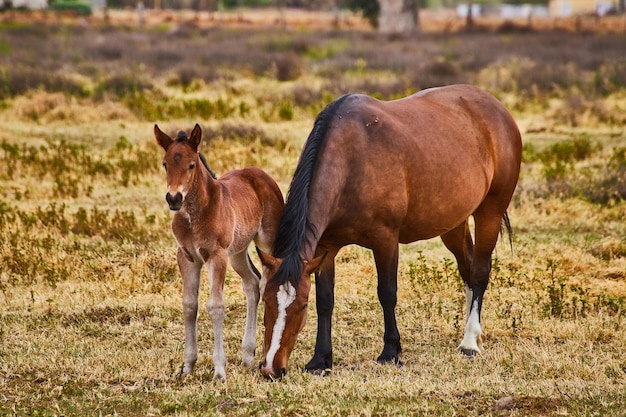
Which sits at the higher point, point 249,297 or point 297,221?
point 297,221

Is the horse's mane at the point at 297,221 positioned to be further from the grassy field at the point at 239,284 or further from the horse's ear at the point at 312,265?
the grassy field at the point at 239,284

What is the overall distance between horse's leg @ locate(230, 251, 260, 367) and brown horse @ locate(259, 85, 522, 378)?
0.44 metres

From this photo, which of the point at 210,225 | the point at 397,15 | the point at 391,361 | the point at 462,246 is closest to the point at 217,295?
the point at 210,225

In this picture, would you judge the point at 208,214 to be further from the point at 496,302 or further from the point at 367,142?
the point at 496,302

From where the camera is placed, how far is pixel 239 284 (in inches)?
330

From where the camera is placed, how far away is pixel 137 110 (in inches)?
697

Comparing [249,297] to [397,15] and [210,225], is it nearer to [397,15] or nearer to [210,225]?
[210,225]

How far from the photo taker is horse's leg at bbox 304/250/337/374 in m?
6.09

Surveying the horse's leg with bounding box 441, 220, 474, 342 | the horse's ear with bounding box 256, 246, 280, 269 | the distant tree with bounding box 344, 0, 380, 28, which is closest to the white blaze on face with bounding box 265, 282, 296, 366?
the horse's ear with bounding box 256, 246, 280, 269

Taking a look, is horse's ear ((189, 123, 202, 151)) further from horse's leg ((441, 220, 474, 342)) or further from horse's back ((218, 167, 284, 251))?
horse's leg ((441, 220, 474, 342))

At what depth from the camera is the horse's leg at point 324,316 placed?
A: 20.0 feet

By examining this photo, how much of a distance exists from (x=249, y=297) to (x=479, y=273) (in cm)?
195

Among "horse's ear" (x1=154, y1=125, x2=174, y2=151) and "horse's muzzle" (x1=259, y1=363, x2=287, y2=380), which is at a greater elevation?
"horse's ear" (x1=154, y1=125, x2=174, y2=151)

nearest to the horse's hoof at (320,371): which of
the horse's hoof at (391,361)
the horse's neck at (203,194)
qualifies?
the horse's hoof at (391,361)
